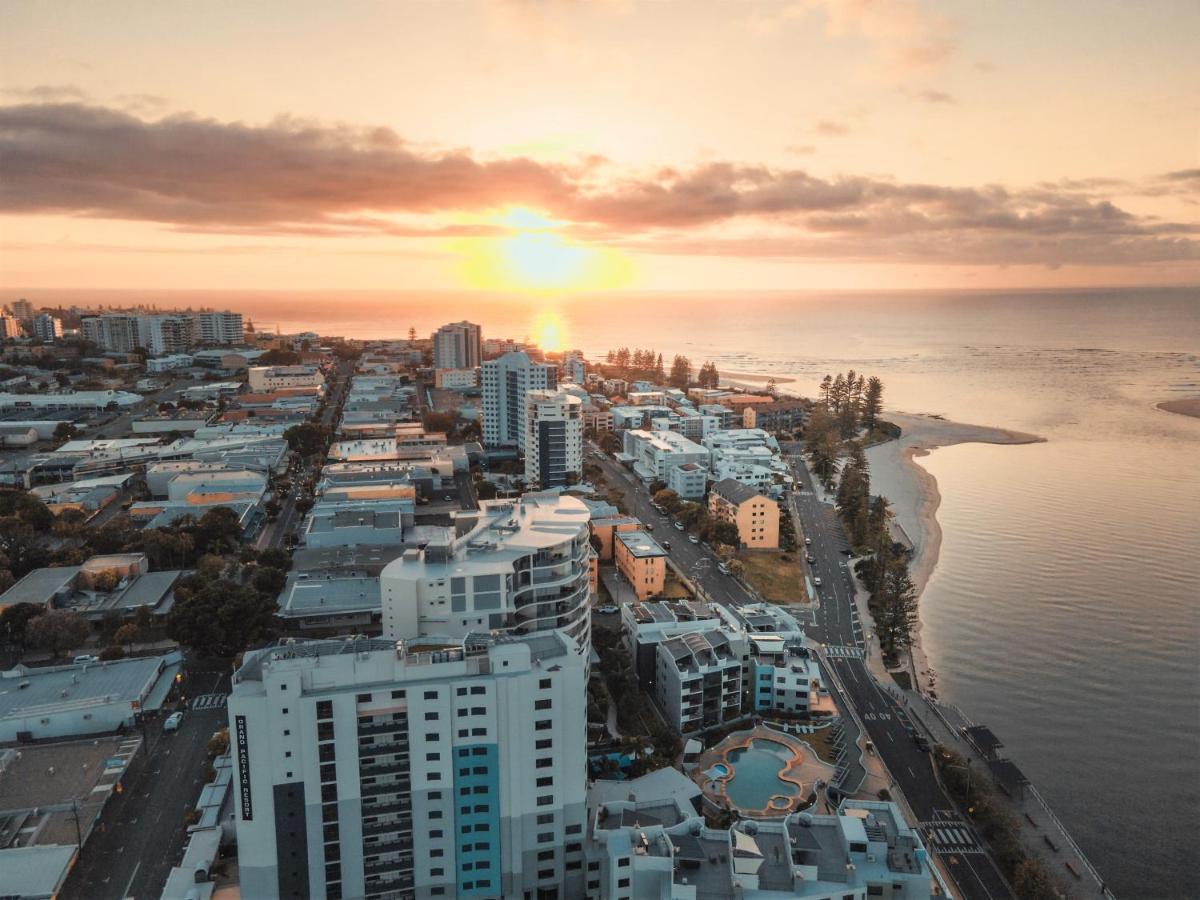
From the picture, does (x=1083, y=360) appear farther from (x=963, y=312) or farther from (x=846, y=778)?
(x=963, y=312)

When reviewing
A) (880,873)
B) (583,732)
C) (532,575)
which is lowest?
(880,873)

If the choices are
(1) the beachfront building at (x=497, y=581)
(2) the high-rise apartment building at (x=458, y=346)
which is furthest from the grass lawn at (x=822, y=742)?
(2) the high-rise apartment building at (x=458, y=346)

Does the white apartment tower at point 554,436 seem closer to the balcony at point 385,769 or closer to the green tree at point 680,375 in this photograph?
the balcony at point 385,769

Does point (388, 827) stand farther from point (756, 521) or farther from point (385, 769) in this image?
point (756, 521)

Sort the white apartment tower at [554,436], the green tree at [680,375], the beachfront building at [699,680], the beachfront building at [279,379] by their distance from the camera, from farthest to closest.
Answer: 1. the green tree at [680,375]
2. the beachfront building at [279,379]
3. the white apartment tower at [554,436]
4. the beachfront building at [699,680]

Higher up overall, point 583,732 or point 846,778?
point 583,732

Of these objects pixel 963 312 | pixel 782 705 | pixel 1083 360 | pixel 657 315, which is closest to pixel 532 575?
pixel 782 705

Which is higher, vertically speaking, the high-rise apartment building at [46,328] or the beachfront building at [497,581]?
the high-rise apartment building at [46,328]
